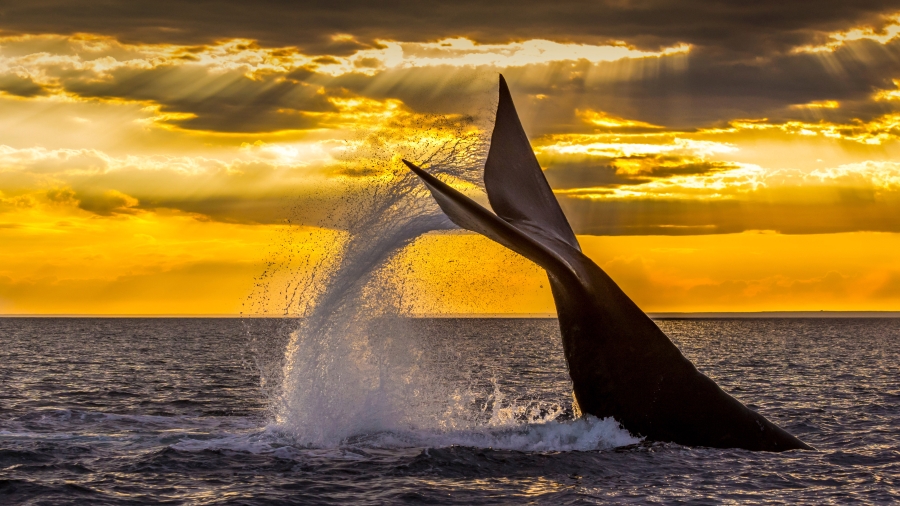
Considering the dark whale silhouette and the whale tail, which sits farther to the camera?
the dark whale silhouette

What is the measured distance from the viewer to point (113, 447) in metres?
15.4

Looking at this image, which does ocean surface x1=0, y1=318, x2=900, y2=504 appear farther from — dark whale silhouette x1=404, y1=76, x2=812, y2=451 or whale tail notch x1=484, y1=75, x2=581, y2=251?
whale tail notch x1=484, y1=75, x2=581, y2=251

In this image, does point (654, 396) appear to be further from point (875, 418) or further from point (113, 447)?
point (875, 418)

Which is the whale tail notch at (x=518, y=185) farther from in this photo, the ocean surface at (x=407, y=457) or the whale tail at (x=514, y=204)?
the ocean surface at (x=407, y=457)

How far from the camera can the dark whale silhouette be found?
13031 millimetres

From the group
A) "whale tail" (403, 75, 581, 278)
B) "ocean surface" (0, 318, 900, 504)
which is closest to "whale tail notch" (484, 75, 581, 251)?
"whale tail" (403, 75, 581, 278)

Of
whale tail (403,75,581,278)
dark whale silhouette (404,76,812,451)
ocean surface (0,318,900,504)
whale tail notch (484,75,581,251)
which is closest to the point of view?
whale tail (403,75,581,278)

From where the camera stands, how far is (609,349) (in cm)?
1320

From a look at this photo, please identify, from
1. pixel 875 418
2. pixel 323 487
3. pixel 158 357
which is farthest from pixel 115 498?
pixel 158 357

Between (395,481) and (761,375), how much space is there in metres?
27.9

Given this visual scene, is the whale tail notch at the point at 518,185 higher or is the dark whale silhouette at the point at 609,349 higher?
the whale tail notch at the point at 518,185

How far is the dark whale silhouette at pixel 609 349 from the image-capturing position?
1303 centimetres

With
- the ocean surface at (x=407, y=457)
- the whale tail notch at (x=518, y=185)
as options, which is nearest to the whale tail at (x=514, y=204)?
the whale tail notch at (x=518, y=185)

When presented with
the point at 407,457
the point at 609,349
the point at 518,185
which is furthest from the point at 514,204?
the point at 407,457
